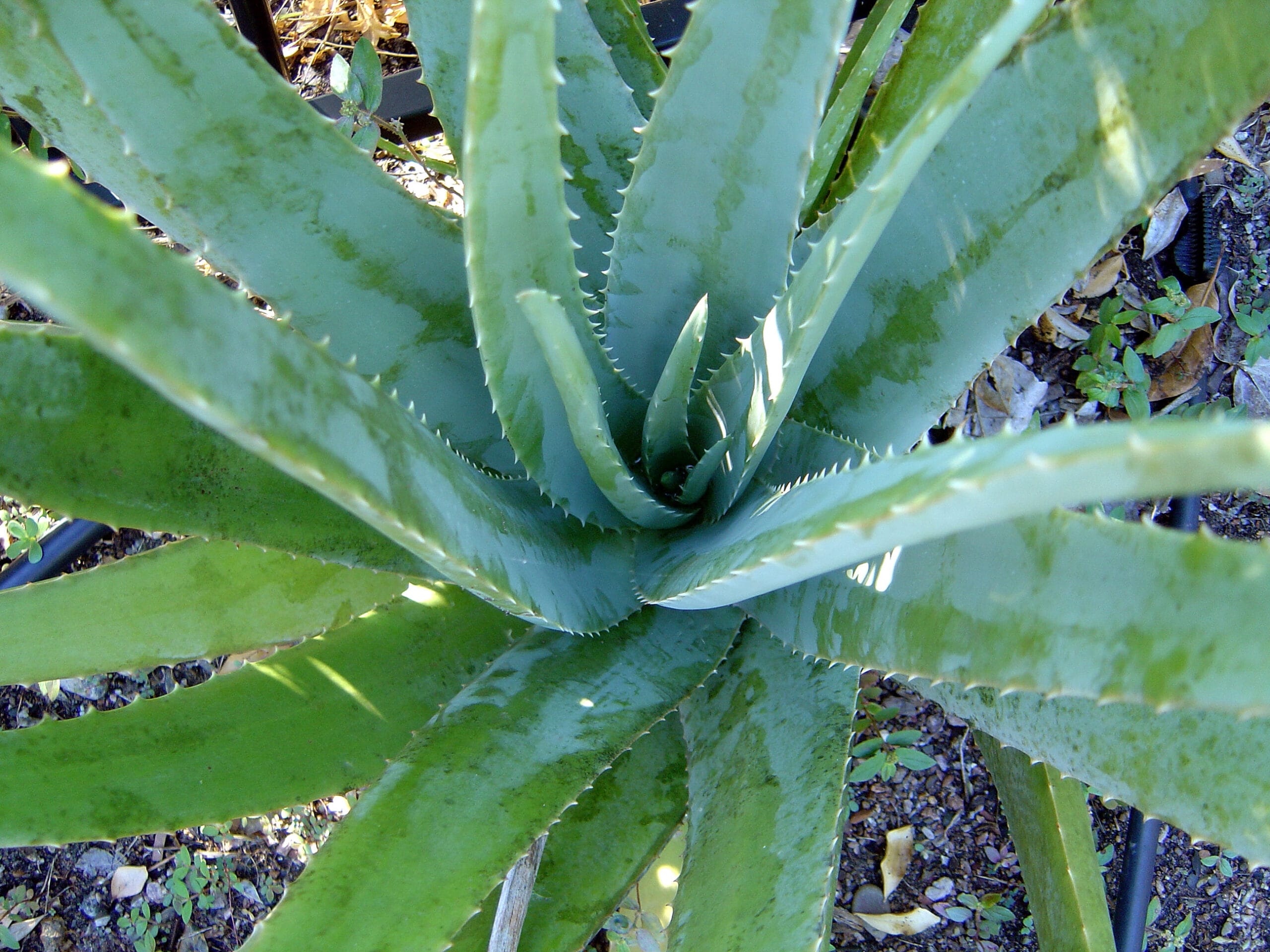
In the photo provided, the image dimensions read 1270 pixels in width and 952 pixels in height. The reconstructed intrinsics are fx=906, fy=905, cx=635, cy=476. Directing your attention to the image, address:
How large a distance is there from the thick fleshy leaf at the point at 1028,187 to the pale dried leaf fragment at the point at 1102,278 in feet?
2.68

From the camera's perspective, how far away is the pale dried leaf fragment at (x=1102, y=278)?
1501mm

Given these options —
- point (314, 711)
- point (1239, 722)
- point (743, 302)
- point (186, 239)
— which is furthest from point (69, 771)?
point (1239, 722)

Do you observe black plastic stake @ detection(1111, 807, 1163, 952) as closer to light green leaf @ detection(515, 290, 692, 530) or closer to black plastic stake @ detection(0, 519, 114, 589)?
light green leaf @ detection(515, 290, 692, 530)

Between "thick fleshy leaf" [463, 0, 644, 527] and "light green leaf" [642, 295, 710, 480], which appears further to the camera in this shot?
"light green leaf" [642, 295, 710, 480]

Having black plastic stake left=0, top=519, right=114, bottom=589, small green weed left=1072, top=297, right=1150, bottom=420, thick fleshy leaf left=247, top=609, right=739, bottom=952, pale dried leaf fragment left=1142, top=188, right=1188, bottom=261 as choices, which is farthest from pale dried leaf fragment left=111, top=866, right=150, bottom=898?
pale dried leaf fragment left=1142, top=188, right=1188, bottom=261

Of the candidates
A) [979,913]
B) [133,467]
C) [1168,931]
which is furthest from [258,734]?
[1168,931]

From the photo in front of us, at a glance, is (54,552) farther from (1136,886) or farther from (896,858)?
(1136,886)

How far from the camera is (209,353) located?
406mm

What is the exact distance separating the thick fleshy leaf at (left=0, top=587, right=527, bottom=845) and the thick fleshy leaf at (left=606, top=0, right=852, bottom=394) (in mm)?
364

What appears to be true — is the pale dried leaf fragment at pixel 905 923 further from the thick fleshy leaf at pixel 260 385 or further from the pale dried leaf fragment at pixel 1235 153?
the pale dried leaf fragment at pixel 1235 153

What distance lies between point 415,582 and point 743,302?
1.49 ft

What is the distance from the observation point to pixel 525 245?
72 centimetres

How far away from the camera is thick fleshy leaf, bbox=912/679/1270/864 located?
0.71m

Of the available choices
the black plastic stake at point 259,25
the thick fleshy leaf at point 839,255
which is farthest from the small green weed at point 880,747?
the black plastic stake at point 259,25
